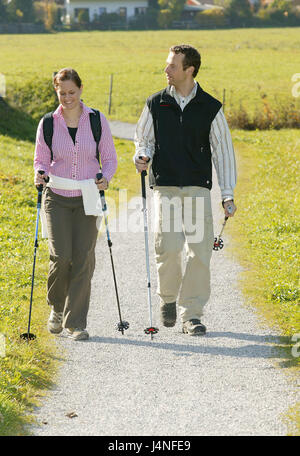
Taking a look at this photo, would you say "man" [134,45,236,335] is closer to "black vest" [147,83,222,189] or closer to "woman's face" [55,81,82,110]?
"black vest" [147,83,222,189]

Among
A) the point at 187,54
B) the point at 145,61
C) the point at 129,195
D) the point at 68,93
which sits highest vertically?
the point at 187,54

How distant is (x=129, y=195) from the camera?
15164 millimetres

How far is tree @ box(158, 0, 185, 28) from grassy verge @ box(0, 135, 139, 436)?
7184cm

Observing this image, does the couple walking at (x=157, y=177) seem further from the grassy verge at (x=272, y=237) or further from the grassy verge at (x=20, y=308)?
the grassy verge at (x=272, y=237)

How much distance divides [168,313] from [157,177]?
1.35m

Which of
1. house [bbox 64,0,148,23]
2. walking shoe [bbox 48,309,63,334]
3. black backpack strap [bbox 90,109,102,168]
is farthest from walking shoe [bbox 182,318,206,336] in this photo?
house [bbox 64,0,148,23]

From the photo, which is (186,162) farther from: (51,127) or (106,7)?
(106,7)

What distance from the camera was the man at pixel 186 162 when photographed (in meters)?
7.16

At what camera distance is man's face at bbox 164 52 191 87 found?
23.1 feet

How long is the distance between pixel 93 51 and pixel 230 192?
5367 cm

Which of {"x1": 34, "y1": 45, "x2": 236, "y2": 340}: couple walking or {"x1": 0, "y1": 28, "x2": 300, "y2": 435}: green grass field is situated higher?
{"x1": 34, "y1": 45, "x2": 236, "y2": 340}: couple walking

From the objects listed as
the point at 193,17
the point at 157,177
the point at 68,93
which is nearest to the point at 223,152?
the point at 157,177

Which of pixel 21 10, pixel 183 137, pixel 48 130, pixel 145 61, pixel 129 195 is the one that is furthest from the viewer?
pixel 21 10

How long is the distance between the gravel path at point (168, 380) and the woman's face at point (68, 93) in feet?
7.04
